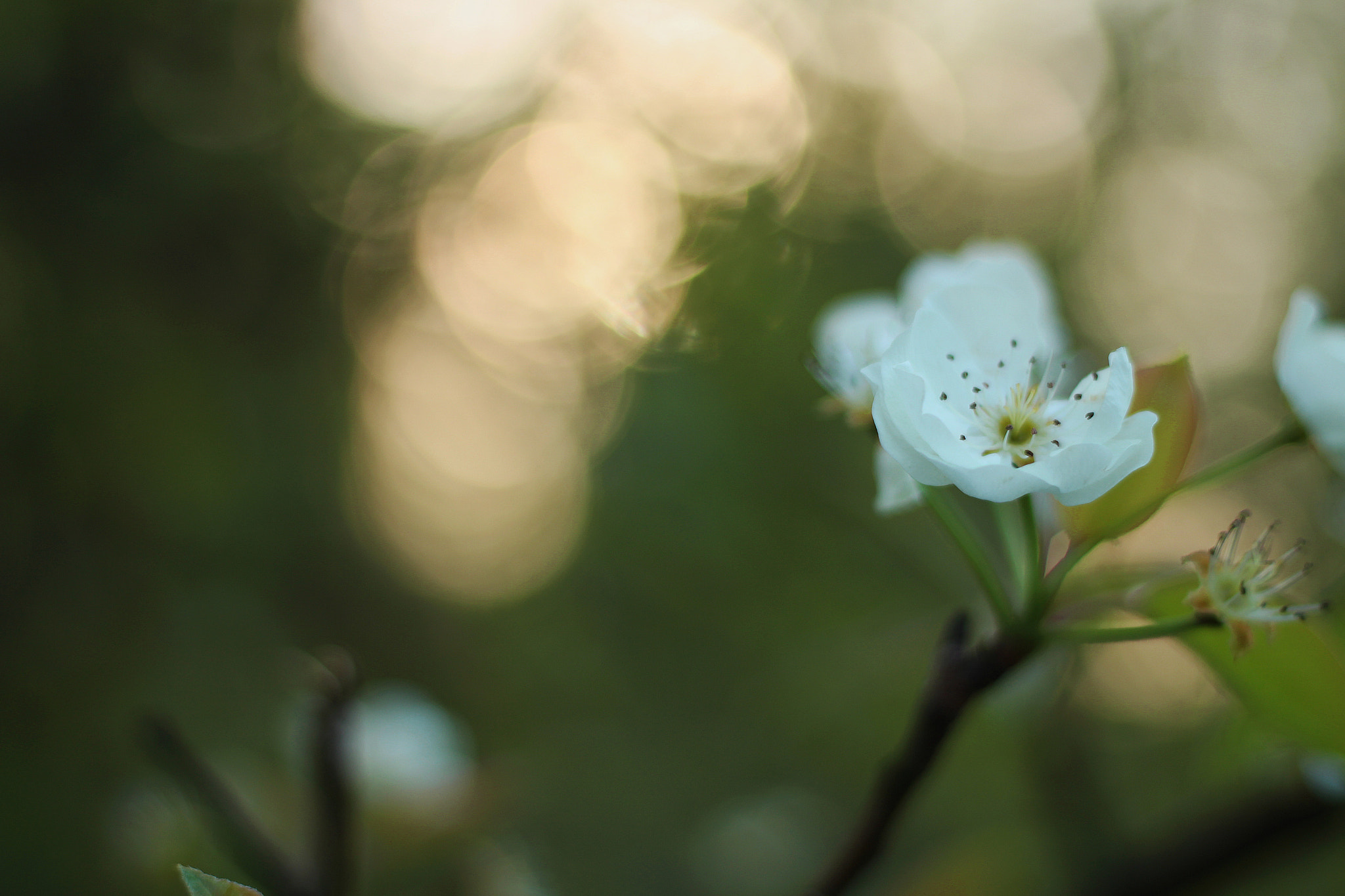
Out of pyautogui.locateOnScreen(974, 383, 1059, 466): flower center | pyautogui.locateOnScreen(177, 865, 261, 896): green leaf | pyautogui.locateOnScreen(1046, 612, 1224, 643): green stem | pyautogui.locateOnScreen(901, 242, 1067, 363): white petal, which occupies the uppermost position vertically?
pyautogui.locateOnScreen(901, 242, 1067, 363): white petal

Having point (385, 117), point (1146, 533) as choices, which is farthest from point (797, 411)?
point (385, 117)

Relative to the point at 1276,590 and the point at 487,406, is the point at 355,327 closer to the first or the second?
the point at 487,406

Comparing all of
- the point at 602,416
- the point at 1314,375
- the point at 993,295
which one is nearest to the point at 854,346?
the point at 993,295

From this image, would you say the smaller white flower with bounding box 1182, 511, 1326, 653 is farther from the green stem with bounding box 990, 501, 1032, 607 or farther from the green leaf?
the green leaf

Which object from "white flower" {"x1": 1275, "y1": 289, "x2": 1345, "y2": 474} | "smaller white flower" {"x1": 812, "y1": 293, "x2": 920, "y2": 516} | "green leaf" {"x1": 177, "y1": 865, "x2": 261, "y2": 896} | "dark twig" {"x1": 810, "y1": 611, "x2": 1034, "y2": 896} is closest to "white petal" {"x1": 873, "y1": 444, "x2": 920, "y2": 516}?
"smaller white flower" {"x1": 812, "y1": 293, "x2": 920, "y2": 516}

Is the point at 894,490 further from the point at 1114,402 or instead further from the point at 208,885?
the point at 208,885

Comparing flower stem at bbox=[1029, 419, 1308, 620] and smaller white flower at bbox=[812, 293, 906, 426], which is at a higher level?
smaller white flower at bbox=[812, 293, 906, 426]

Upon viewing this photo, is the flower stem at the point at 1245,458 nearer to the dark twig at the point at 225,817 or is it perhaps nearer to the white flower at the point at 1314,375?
the white flower at the point at 1314,375

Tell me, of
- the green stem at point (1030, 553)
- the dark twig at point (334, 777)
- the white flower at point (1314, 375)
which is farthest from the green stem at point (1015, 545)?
the dark twig at point (334, 777)
